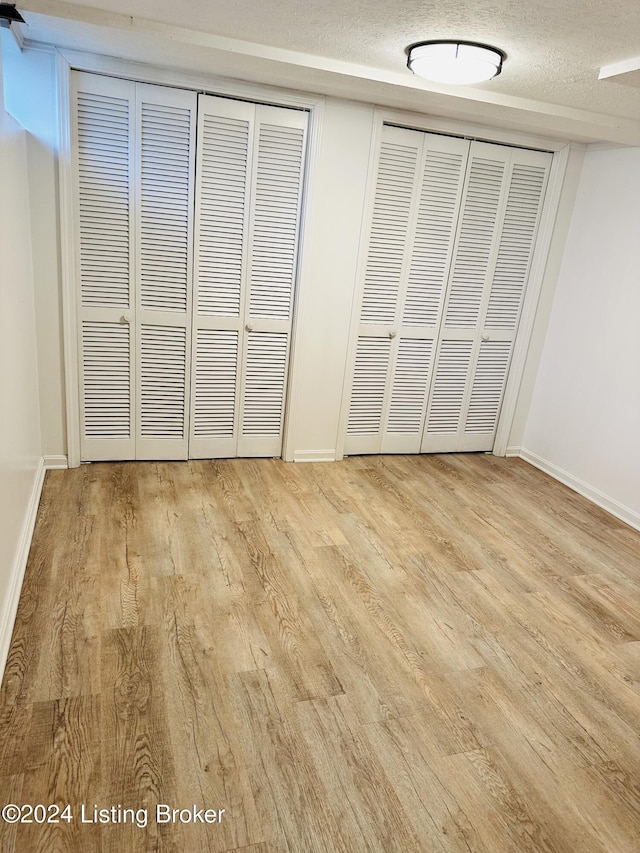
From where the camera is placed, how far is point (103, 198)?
10.8 ft

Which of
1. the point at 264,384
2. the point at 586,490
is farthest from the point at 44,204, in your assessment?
the point at 586,490

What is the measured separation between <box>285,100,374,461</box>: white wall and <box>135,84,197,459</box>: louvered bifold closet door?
728 mm

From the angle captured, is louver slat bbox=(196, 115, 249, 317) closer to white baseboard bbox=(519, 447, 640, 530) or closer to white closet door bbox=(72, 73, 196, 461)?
white closet door bbox=(72, 73, 196, 461)

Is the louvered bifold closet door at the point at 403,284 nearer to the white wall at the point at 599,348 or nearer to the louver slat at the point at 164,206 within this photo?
the white wall at the point at 599,348

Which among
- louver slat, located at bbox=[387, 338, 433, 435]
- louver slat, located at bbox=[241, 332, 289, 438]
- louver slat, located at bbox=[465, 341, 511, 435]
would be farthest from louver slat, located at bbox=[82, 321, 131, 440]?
louver slat, located at bbox=[465, 341, 511, 435]

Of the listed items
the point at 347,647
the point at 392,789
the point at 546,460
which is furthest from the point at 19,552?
the point at 546,460

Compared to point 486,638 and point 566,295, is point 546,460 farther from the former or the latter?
point 486,638

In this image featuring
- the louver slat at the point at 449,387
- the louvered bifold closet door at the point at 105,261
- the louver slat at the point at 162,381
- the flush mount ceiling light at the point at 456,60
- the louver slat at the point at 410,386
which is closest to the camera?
the flush mount ceiling light at the point at 456,60

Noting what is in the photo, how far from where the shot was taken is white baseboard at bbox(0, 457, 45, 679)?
2.09 m

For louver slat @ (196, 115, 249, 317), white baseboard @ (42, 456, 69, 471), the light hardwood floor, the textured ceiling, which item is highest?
the textured ceiling

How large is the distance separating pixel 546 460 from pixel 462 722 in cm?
285

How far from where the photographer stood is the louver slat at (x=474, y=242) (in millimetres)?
3973

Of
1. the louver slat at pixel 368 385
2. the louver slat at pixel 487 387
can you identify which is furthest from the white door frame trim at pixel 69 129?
the louver slat at pixel 487 387

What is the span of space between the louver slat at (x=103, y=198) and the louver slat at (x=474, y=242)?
2188 mm
